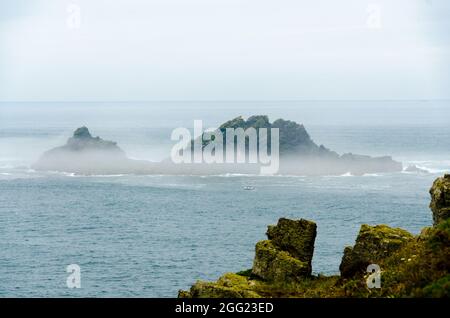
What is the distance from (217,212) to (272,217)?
34.1 feet

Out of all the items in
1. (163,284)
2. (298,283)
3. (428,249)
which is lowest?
(163,284)

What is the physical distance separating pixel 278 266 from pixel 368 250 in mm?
3212

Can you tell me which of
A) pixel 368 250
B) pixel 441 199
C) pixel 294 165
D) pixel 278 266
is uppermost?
pixel 441 199

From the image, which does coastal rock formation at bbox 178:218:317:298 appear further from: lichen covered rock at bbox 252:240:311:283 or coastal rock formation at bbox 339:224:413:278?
coastal rock formation at bbox 339:224:413:278

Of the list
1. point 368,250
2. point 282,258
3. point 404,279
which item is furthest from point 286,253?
point 404,279

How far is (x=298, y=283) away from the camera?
24.0m

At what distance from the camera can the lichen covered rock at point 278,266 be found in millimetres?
24453

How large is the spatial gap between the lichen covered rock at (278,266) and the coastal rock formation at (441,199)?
5440 millimetres

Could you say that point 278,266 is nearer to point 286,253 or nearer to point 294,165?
point 286,253

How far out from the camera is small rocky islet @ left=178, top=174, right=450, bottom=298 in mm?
19672

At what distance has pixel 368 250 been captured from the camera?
971 inches

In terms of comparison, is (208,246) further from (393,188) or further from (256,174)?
(256,174)

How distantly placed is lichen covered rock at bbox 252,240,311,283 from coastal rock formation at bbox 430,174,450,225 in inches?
214
